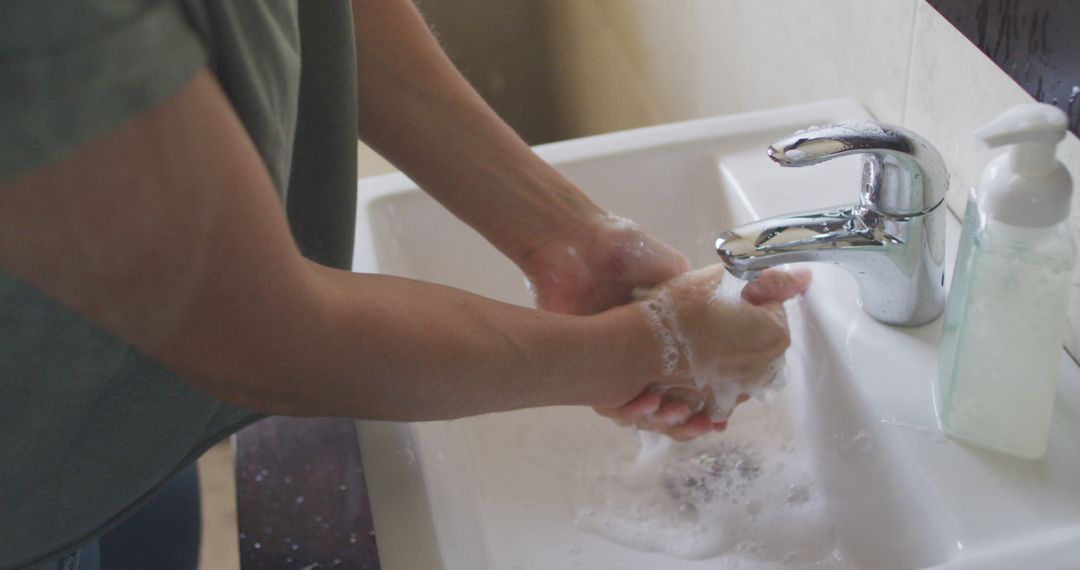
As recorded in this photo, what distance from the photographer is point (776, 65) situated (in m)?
0.95

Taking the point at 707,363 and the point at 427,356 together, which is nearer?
the point at 427,356

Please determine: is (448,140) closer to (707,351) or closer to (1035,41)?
(707,351)

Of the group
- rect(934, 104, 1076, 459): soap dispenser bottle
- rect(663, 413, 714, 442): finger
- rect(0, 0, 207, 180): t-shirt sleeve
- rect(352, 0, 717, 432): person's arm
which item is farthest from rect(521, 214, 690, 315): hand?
rect(0, 0, 207, 180): t-shirt sleeve

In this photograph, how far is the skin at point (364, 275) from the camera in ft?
1.20

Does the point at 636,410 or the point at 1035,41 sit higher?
the point at 1035,41

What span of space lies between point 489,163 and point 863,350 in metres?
0.28

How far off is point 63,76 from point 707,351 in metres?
0.44

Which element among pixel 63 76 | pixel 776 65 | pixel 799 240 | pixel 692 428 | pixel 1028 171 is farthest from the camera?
pixel 776 65

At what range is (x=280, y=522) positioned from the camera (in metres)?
0.69

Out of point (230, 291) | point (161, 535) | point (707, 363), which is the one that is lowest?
point (161, 535)

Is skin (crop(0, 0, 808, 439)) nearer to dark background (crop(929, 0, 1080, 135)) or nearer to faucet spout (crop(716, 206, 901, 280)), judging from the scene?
faucet spout (crop(716, 206, 901, 280))

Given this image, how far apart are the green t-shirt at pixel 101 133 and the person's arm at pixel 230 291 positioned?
0.04 ft

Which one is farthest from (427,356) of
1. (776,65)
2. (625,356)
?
(776,65)

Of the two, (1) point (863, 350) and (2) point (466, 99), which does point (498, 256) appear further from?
(1) point (863, 350)
